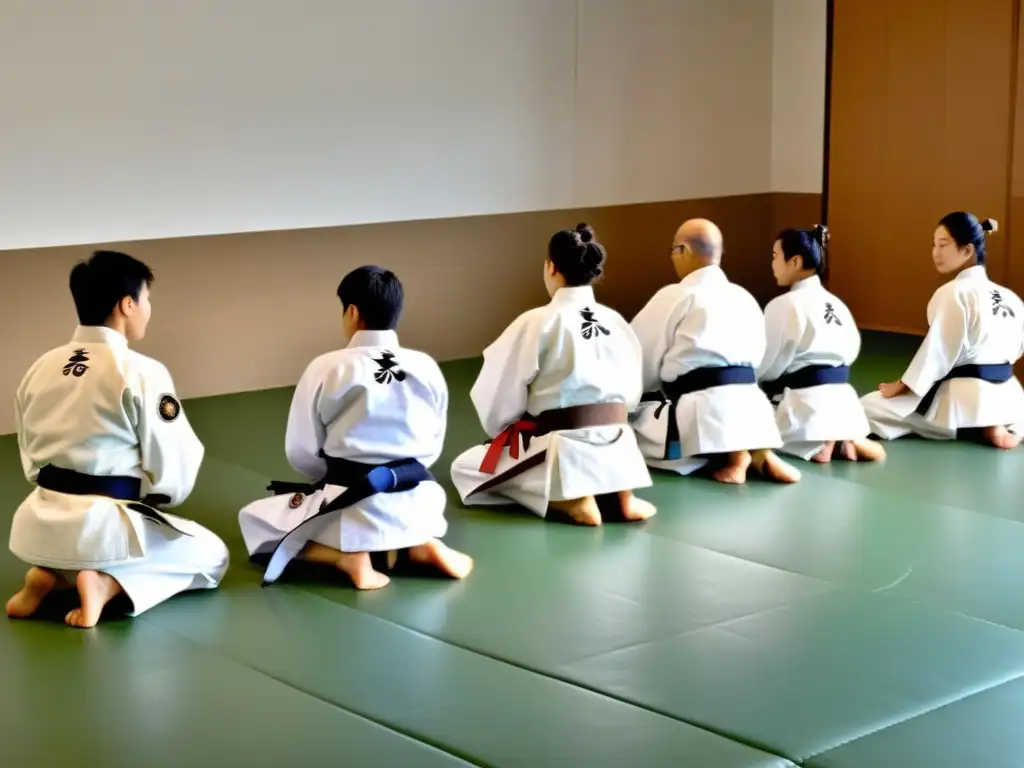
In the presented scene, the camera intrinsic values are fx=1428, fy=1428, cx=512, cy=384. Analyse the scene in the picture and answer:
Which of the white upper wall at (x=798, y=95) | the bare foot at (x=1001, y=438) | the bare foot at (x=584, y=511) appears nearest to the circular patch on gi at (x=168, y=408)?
the bare foot at (x=584, y=511)

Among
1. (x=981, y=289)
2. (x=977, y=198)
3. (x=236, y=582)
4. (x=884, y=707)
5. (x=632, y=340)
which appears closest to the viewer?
(x=884, y=707)

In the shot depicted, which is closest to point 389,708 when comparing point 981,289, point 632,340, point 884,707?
point 884,707

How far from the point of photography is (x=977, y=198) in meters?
6.88

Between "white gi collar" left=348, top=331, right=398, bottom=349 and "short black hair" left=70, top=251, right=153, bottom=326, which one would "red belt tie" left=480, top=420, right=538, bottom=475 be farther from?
"short black hair" left=70, top=251, right=153, bottom=326

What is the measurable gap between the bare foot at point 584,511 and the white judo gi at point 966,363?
156cm

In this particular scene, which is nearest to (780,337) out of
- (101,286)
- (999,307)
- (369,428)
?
(999,307)

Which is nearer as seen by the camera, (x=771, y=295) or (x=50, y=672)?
(x=50, y=672)

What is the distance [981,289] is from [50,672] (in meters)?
3.52

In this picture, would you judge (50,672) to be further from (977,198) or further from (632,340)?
(977,198)

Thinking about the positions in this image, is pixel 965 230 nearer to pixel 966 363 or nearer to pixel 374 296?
pixel 966 363

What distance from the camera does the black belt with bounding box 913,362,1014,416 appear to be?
518 cm

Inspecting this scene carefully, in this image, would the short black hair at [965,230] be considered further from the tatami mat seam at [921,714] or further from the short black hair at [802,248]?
the tatami mat seam at [921,714]

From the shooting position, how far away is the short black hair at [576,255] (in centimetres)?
420

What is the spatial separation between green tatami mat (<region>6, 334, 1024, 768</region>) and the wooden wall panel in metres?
2.91
